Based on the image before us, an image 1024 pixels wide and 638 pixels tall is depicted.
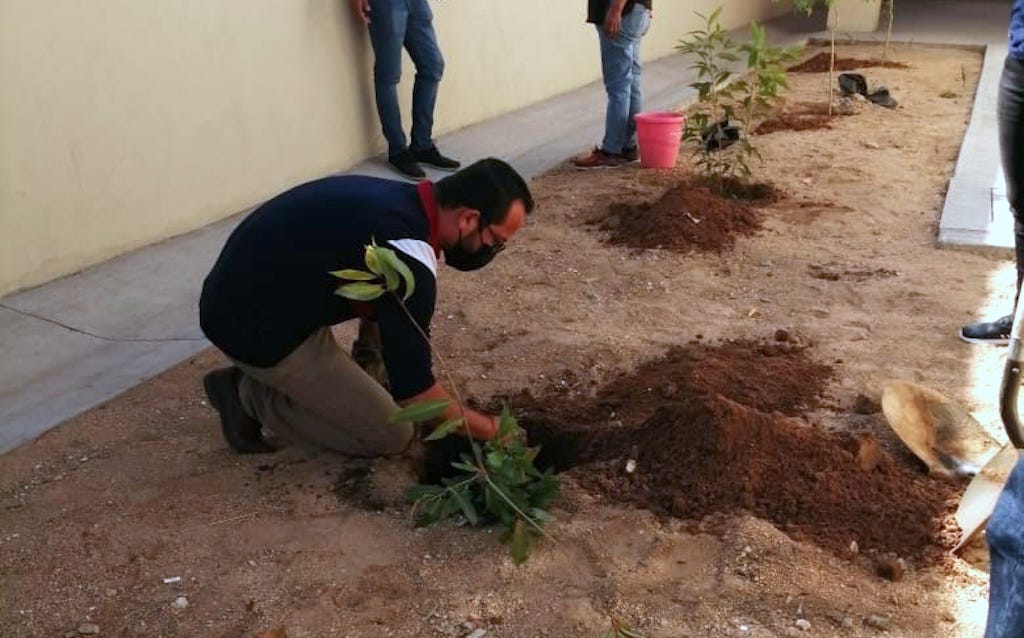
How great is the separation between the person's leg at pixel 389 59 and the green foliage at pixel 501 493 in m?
3.68

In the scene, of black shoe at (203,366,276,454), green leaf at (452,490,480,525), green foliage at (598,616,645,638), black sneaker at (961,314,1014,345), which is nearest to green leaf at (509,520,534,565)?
green leaf at (452,490,480,525)

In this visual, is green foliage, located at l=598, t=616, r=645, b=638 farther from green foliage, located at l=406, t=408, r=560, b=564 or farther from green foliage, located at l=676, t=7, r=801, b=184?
green foliage, located at l=676, t=7, r=801, b=184

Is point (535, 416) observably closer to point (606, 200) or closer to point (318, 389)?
point (318, 389)

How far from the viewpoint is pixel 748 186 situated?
575 centimetres

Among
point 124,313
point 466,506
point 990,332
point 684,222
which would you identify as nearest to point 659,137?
point 684,222

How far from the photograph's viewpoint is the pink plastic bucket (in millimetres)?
5977

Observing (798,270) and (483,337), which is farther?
(798,270)

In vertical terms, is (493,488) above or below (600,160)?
above

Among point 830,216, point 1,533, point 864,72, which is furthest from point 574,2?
point 1,533

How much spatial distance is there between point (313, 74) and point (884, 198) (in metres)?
3.35

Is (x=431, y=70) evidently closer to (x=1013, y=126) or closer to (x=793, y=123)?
(x=793, y=123)

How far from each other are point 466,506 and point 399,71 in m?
3.98

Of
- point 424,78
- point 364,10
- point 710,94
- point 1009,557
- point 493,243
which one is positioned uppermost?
point 364,10

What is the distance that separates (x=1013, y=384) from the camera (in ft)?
8.59
